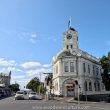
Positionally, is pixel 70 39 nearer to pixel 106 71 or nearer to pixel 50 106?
pixel 106 71

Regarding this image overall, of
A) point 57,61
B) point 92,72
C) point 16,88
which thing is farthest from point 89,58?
point 16,88

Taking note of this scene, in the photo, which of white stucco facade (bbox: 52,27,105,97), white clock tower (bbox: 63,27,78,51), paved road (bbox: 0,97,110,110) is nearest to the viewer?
paved road (bbox: 0,97,110,110)

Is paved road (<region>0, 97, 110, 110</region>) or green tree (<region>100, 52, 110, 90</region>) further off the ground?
green tree (<region>100, 52, 110, 90</region>)

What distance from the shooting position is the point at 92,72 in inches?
2539

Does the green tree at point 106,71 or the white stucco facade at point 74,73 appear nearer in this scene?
the white stucco facade at point 74,73

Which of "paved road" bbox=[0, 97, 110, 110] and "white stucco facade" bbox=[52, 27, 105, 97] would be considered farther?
"white stucco facade" bbox=[52, 27, 105, 97]

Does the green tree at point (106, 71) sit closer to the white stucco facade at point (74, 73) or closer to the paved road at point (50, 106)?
the white stucco facade at point (74, 73)

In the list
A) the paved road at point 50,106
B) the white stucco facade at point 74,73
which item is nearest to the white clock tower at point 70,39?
the white stucco facade at point 74,73

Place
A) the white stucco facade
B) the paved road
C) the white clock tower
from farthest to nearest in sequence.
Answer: the white clock tower → the white stucco facade → the paved road

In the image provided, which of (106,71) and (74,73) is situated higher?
(106,71)

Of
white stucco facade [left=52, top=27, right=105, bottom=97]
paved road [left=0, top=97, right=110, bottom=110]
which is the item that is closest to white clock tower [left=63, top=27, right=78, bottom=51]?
white stucco facade [left=52, top=27, right=105, bottom=97]

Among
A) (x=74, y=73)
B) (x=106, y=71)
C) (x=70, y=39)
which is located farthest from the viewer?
(x=106, y=71)

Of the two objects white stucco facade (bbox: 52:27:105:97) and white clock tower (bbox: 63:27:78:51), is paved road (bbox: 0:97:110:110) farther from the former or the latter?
white clock tower (bbox: 63:27:78:51)

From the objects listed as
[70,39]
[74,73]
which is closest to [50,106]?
[74,73]
